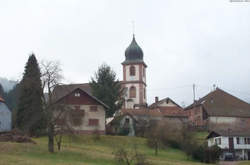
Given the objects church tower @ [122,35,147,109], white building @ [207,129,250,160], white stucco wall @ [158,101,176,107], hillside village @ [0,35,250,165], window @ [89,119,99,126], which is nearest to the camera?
hillside village @ [0,35,250,165]

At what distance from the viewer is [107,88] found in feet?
243

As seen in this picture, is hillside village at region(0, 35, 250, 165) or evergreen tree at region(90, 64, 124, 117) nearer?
hillside village at region(0, 35, 250, 165)

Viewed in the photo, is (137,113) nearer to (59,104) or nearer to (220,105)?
(220,105)

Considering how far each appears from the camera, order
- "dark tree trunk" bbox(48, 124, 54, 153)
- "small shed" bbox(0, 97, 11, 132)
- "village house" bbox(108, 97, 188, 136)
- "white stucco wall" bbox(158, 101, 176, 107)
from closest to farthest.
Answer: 1. "dark tree trunk" bbox(48, 124, 54, 153)
2. "small shed" bbox(0, 97, 11, 132)
3. "village house" bbox(108, 97, 188, 136)
4. "white stucco wall" bbox(158, 101, 176, 107)

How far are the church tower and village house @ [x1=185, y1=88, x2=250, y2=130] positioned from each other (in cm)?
1985

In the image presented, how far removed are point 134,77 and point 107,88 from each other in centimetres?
3445

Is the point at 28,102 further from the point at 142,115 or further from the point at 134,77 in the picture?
the point at 134,77

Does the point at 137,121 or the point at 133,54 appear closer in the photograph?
the point at 137,121

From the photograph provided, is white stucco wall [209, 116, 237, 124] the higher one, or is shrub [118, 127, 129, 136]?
white stucco wall [209, 116, 237, 124]

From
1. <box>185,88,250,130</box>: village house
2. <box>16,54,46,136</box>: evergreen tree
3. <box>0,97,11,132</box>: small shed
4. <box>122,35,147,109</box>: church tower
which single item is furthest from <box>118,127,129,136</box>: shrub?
<box>122,35,147,109</box>: church tower

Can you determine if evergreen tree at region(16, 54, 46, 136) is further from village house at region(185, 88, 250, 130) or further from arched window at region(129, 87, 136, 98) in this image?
arched window at region(129, 87, 136, 98)

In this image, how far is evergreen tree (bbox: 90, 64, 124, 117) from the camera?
2908 inches

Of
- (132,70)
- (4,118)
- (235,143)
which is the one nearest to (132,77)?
(132,70)

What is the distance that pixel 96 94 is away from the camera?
74562 millimetres
